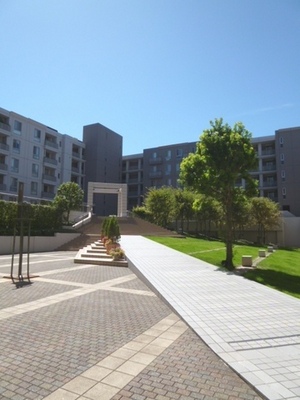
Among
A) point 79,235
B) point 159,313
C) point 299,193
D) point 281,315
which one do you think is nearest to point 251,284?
point 281,315

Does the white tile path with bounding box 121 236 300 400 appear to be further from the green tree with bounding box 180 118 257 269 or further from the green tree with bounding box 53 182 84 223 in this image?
the green tree with bounding box 53 182 84 223

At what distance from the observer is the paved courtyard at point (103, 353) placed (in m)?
3.72

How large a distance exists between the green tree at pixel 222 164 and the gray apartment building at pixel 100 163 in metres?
31.8

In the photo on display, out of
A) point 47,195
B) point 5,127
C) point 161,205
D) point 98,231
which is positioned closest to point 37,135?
point 5,127

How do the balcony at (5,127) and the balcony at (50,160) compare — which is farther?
the balcony at (50,160)

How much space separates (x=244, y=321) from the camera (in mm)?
6371

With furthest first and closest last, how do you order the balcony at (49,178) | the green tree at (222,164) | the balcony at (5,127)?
1. the balcony at (49,178)
2. the balcony at (5,127)
3. the green tree at (222,164)

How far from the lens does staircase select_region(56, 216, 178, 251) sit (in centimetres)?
2661

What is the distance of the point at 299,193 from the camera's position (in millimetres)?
53344

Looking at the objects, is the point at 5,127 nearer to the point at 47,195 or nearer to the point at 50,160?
the point at 50,160

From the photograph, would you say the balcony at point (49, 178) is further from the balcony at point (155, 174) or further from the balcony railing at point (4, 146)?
the balcony at point (155, 174)

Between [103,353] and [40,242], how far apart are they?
21740 millimetres

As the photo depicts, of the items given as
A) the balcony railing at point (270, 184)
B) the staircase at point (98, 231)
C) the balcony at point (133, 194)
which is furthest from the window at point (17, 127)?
the balcony railing at point (270, 184)

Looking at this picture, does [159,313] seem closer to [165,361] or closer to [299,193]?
[165,361]
